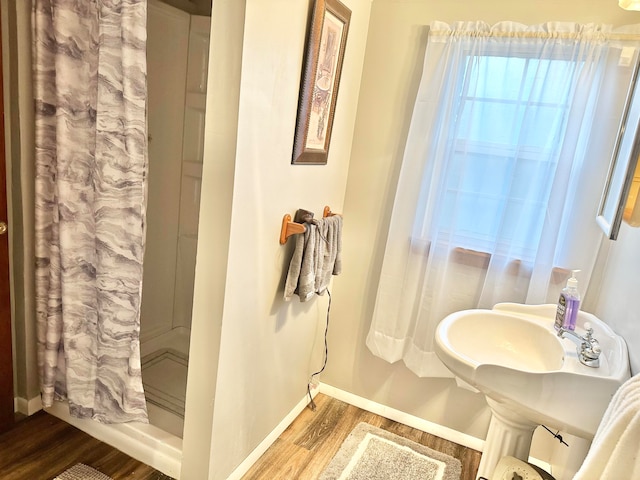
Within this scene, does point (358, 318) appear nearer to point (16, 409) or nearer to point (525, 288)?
point (525, 288)

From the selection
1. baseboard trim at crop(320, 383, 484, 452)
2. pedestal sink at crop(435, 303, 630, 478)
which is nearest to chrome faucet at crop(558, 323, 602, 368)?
pedestal sink at crop(435, 303, 630, 478)

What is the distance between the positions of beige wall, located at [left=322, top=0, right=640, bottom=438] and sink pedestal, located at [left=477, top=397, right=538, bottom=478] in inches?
24.4

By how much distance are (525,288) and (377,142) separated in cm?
99

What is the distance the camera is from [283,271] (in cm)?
191

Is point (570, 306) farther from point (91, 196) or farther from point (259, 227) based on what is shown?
point (91, 196)

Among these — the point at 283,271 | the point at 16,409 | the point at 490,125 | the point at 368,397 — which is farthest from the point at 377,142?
the point at 16,409

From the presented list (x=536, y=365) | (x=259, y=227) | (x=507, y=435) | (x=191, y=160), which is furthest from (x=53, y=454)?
(x=536, y=365)

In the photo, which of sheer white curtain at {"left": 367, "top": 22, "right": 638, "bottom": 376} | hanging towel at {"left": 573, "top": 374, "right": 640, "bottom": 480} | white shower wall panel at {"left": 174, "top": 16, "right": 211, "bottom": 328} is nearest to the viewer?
hanging towel at {"left": 573, "top": 374, "right": 640, "bottom": 480}

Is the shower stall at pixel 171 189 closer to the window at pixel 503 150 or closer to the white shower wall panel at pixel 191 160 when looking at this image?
the white shower wall panel at pixel 191 160

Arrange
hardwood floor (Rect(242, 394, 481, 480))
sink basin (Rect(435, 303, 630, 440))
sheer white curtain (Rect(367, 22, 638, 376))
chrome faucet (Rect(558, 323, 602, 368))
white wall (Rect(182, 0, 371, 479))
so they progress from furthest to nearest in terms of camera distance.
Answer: hardwood floor (Rect(242, 394, 481, 480)), sheer white curtain (Rect(367, 22, 638, 376)), white wall (Rect(182, 0, 371, 479)), chrome faucet (Rect(558, 323, 602, 368)), sink basin (Rect(435, 303, 630, 440))

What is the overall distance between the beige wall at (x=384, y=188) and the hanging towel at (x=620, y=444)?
1.39 meters

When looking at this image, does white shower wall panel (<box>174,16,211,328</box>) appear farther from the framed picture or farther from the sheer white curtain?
the sheer white curtain

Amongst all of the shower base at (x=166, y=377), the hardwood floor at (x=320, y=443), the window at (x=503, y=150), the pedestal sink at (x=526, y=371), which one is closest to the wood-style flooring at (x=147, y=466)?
the hardwood floor at (x=320, y=443)

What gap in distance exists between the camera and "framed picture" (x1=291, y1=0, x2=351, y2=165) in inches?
66.8
